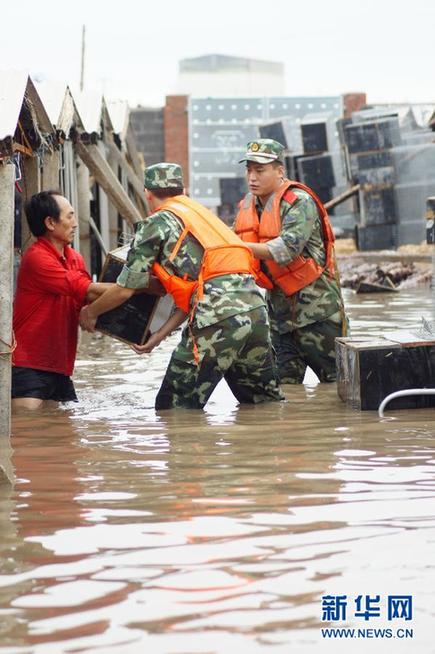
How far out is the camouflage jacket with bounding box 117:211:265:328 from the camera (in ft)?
25.3

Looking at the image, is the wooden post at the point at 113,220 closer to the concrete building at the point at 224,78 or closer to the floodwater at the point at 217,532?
the floodwater at the point at 217,532

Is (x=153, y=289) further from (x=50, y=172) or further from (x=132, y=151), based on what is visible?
(x=132, y=151)

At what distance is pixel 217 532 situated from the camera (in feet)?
15.8

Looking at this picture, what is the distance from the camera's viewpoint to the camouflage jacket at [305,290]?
897 cm

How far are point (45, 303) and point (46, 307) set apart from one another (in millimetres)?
24

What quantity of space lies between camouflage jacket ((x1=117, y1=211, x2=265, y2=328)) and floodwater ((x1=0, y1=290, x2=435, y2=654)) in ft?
2.03

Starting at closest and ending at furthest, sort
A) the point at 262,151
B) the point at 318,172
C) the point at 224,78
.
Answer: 1. the point at 262,151
2. the point at 318,172
3. the point at 224,78

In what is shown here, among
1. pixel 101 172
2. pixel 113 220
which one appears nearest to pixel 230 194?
pixel 113 220

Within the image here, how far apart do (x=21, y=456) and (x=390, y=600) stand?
2.96m

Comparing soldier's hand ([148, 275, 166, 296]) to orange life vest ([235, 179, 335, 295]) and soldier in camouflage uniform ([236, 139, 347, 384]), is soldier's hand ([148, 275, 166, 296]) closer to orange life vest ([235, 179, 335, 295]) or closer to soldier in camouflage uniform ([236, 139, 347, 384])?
soldier in camouflage uniform ([236, 139, 347, 384])

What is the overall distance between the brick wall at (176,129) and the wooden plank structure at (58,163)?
24399mm

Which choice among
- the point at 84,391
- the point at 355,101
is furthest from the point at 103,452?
the point at 355,101

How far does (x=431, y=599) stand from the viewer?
13.1ft

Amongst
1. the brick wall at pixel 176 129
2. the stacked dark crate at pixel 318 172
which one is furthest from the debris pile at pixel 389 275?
the brick wall at pixel 176 129
